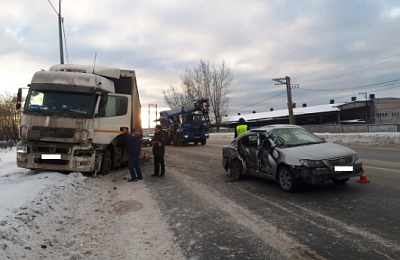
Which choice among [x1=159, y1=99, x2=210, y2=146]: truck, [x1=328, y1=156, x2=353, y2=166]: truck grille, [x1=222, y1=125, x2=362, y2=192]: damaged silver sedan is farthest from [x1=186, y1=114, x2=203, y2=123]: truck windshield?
[x1=328, y1=156, x2=353, y2=166]: truck grille

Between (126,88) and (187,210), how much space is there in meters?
6.70

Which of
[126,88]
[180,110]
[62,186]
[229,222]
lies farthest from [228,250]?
[180,110]

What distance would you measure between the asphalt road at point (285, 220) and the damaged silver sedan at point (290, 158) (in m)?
0.39

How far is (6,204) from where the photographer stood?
16.1 feet

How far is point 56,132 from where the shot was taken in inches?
324

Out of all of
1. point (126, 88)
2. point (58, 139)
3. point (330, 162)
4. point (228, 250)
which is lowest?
point (228, 250)

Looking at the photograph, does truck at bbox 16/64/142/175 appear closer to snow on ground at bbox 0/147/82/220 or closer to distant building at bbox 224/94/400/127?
snow on ground at bbox 0/147/82/220

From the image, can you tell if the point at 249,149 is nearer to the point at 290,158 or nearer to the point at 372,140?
the point at 290,158

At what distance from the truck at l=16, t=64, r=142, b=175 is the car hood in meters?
5.46

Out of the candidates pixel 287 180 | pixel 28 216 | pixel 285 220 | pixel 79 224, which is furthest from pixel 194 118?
pixel 28 216

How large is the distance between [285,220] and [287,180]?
181 cm

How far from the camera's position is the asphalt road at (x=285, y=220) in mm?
3506

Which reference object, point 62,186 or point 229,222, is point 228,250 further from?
point 62,186

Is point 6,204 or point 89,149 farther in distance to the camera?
point 89,149
